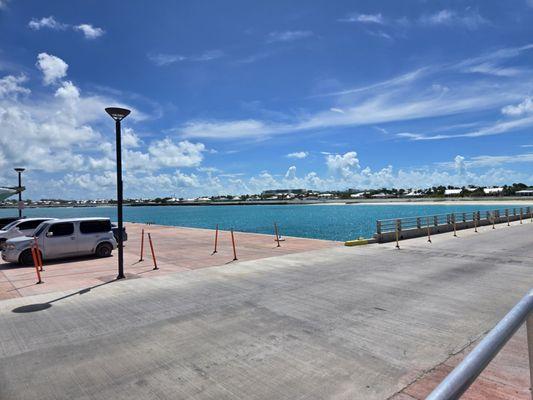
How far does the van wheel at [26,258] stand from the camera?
49.0 feet

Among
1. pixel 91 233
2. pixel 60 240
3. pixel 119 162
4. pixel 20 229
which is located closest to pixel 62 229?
pixel 60 240

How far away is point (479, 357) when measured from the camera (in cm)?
→ 190

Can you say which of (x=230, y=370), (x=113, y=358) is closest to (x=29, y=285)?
(x=113, y=358)

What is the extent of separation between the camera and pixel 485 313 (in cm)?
775

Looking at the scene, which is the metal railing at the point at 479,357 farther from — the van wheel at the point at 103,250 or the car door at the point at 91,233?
the van wheel at the point at 103,250

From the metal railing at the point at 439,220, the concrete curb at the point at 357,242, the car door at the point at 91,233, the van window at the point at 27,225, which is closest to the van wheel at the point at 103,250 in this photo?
the car door at the point at 91,233

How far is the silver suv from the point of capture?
49.1ft

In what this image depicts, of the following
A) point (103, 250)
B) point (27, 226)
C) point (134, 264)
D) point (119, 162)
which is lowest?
point (134, 264)

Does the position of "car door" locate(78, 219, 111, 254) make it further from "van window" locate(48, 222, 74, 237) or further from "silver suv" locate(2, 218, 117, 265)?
"van window" locate(48, 222, 74, 237)

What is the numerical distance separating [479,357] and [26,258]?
16.7 m

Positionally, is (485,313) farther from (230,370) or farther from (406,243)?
(406,243)

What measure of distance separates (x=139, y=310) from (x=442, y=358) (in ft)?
19.7

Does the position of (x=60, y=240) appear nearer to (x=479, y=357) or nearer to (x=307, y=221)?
(x=479, y=357)

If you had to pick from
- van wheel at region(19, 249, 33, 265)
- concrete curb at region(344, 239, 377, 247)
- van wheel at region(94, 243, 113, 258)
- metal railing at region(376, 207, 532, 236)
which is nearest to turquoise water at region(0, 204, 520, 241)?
metal railing at region(376, 207, 532, 236)
